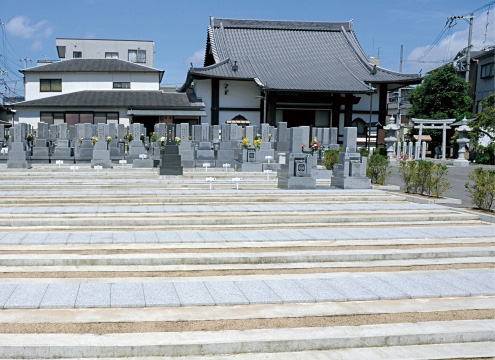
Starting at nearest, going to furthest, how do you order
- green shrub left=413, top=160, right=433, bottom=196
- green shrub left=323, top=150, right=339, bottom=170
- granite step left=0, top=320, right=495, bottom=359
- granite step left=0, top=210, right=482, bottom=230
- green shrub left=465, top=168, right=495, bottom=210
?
granite step left=0, top=320, right=495, bottom=359 < granite step left=0, top=210, right=482, bottom=230 < green shrub left=465, top=168, right=495, bottom=210 < green shrub left=413, top=160, right=433, bottom=196 < green shrub left=323, top=150, right=339, bottom=170

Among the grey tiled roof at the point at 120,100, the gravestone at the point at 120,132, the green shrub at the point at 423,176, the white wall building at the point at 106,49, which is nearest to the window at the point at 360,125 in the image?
the grey tiled roof at the point at 120,100

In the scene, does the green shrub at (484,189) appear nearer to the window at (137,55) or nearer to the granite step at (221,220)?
the granite step at (221,220)

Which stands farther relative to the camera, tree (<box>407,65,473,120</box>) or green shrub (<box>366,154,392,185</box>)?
tree (<box>407,65,473,120</box>)

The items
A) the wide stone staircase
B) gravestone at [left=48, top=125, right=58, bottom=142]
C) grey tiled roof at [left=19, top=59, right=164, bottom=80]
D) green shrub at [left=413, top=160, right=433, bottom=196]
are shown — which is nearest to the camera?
the wide stone staircase

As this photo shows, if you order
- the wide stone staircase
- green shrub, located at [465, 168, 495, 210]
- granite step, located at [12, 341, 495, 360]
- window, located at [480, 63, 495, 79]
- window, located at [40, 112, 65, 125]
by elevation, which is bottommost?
granite step, located at [12, 341, 495, 360]

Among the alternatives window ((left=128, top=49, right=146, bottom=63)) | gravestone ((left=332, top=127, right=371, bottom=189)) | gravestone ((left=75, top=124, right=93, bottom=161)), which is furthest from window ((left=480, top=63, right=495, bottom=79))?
gravestone ((left=75, top=124, right=93, bottom=161))

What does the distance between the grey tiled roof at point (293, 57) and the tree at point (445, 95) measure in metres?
7.68

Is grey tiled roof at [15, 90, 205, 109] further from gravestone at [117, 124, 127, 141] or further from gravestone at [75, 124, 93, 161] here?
gravestone at [75, 124, 93, 161]

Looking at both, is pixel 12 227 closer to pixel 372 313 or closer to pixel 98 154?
pixel 372 313

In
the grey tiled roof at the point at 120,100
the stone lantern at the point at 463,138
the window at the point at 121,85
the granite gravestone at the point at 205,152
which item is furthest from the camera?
the window at the point at 121,85

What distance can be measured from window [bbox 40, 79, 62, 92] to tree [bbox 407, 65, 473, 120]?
101ft

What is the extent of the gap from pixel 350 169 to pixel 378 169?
2056 mm

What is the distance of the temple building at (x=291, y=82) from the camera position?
114ft

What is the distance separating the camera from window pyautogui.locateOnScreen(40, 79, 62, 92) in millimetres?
38188
